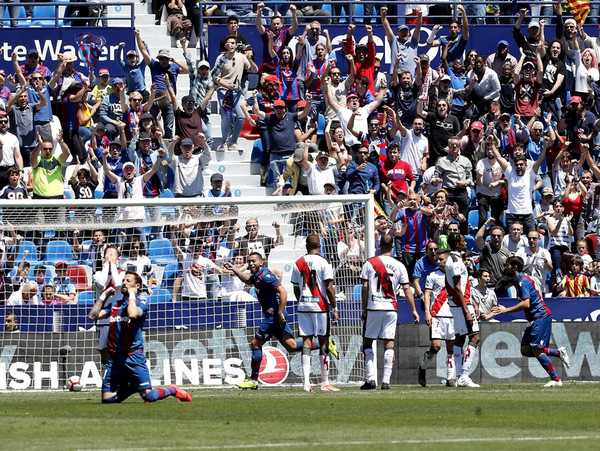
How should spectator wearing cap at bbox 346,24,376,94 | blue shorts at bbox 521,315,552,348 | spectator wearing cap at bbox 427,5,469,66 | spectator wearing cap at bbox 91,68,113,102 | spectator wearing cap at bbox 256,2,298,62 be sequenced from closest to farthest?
1. blue shorts at bbox 521,315,552,348
2. spectator wearing cap at bbox 91,68,113,102
3. spectator wearing cap at bbox 256,2,298,62
4. spectator wearing cap at bbox 346,24,376,94
5. spectator wearing cap at bbox 427,5,469,66

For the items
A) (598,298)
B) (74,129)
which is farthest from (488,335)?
(74,129)

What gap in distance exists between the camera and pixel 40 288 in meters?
20.7

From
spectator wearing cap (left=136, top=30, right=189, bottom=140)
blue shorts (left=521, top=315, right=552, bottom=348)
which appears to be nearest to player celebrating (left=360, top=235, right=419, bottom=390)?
blue shorts (left=521, top=315, right=552, bottom=348)

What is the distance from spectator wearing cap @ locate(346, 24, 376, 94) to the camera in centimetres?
2691

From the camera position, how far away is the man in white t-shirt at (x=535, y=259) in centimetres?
2347

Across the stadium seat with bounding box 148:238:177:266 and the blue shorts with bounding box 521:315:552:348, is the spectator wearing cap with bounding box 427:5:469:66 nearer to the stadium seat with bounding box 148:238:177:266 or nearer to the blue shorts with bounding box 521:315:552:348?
the stadium seat with bounding box 148:238:177:266

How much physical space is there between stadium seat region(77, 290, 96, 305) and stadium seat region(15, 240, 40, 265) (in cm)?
88

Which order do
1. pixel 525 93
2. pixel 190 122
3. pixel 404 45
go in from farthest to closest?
1. pixel 525 93
2. pixel 404 45
3. pixel 190 122

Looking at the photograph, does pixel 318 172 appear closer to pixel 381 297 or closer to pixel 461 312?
pixel 461 312

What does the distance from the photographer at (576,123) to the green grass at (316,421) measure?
35.1ft

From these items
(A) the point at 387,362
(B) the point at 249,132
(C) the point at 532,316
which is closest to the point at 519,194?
(B) the point at 249,132

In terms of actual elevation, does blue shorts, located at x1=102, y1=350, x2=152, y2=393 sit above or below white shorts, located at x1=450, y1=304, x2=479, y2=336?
below

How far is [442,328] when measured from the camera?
64.0 ft

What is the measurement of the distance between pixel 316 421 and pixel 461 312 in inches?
267
